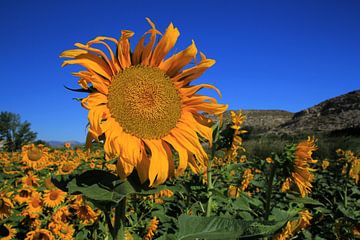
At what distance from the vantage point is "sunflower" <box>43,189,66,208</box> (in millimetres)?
3463

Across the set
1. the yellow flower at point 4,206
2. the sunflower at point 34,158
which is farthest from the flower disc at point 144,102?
the sunflower at point 34,158

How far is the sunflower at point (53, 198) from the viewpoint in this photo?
3463mm

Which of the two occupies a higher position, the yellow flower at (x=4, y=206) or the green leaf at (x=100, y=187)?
the green leaf at (x=100, y=187)

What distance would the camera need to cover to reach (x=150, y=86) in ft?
4.32

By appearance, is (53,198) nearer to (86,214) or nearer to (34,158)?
(86,214)

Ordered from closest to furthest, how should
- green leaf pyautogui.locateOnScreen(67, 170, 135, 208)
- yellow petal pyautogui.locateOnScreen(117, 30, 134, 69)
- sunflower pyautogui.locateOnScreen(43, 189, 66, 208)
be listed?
1. green leaf pyautogui.locateOnScreen(67, 170, 135, 208)
2. yellow petal pyautogui.locateOnScreen(117, 30, 134, 69)
3. sunflower pyautogui.locateOnScreen(43, 189, 66, 208)

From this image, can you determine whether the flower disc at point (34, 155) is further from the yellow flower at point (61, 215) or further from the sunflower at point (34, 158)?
the yellow flower at point (61, 215)

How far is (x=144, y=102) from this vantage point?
4.26 ft

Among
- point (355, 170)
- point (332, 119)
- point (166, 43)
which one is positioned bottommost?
point (355, 170)

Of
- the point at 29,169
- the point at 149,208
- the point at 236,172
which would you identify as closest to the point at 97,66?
the point at 149,208

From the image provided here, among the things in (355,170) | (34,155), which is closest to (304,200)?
(355,170)

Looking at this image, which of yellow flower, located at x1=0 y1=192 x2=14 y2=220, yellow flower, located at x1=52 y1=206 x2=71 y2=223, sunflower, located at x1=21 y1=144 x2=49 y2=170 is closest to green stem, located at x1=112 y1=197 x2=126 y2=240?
yellow flower, located at x1=52 y1=206 x2=71 y2=223

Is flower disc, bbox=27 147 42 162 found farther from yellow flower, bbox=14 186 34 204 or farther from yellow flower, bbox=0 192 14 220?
yellow flower, bbox=0 192 14 220

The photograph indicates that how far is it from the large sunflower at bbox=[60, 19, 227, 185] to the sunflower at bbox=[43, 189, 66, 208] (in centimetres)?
257
